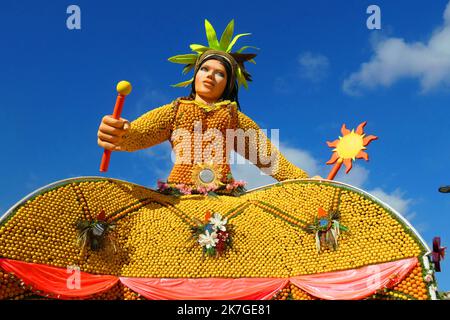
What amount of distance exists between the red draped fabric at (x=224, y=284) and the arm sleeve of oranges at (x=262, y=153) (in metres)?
2.26

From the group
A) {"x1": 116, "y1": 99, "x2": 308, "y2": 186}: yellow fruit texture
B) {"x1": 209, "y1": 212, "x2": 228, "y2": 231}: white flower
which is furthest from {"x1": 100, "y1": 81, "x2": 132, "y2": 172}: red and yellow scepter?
{"x1": 209, "y1": 212, "x2": 228, "y2": 231}: white flower

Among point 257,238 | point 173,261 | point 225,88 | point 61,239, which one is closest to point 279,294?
point 257,238

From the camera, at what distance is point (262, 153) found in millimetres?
8484

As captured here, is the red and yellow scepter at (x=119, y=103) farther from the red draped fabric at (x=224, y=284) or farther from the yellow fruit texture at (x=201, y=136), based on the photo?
the red draped fabric at (x=224, y=284)

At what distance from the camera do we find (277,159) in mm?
8461

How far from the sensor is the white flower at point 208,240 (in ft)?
21.7

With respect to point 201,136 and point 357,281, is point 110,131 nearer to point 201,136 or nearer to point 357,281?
point 201,136

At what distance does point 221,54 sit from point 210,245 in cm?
333

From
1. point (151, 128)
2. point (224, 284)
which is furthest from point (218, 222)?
point (151, 128)

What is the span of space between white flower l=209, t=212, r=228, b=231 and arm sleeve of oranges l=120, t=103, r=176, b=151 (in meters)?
1.73

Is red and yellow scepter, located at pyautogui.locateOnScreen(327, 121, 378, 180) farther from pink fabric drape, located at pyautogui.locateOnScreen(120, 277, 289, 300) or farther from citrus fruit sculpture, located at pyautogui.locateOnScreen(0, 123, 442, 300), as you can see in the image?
pink fabric drape, located at pyautogui.locateOnScreen(120, 277, 289, 300)

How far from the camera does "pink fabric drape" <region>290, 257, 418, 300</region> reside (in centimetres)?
610
